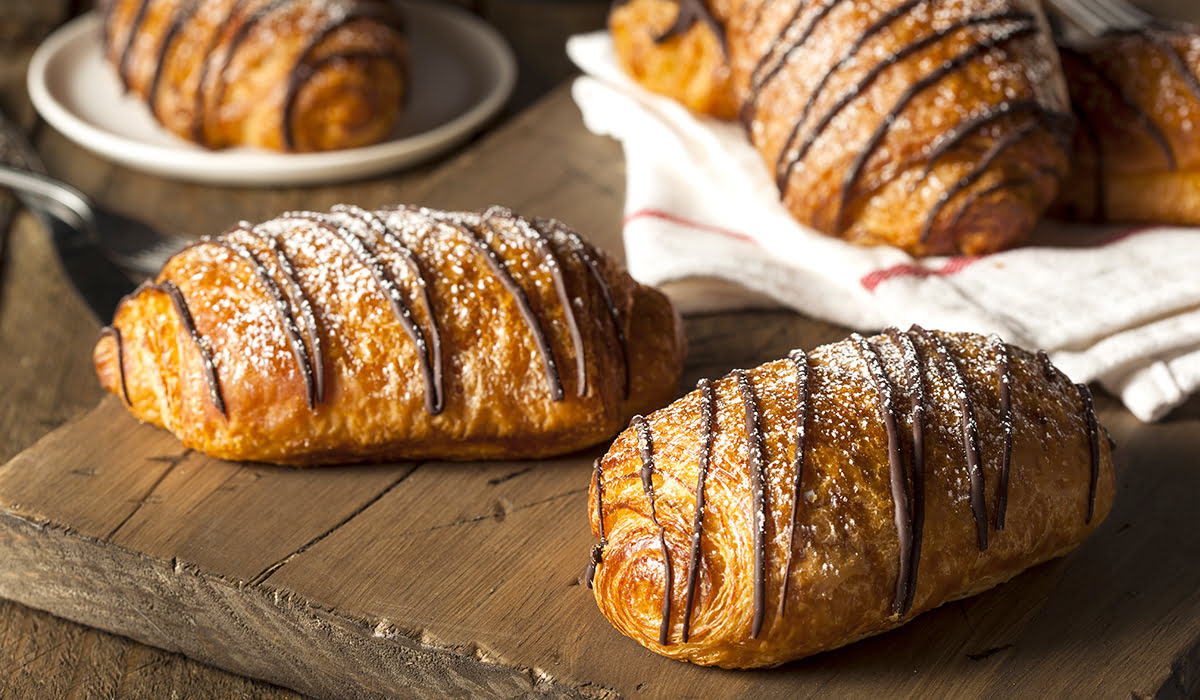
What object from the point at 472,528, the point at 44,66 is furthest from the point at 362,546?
the point at 44,66

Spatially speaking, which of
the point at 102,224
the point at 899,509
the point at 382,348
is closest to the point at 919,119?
the point at 899,509

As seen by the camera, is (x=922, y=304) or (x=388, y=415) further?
(x=922, y=304)

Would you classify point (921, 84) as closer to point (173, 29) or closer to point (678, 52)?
point (678, 52)

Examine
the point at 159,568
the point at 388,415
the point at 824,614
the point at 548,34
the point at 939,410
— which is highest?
the point at 939,410

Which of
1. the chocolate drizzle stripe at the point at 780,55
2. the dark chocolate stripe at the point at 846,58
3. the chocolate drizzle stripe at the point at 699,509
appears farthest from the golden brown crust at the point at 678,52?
the chocolate drizzle stripe at the point at 699,509

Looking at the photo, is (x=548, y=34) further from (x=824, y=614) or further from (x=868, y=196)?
(x=824, y=614)

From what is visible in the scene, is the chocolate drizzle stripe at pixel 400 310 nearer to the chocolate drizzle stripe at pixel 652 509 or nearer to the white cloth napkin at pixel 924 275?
the chocolate drizzle stripe at pixel 652 509
